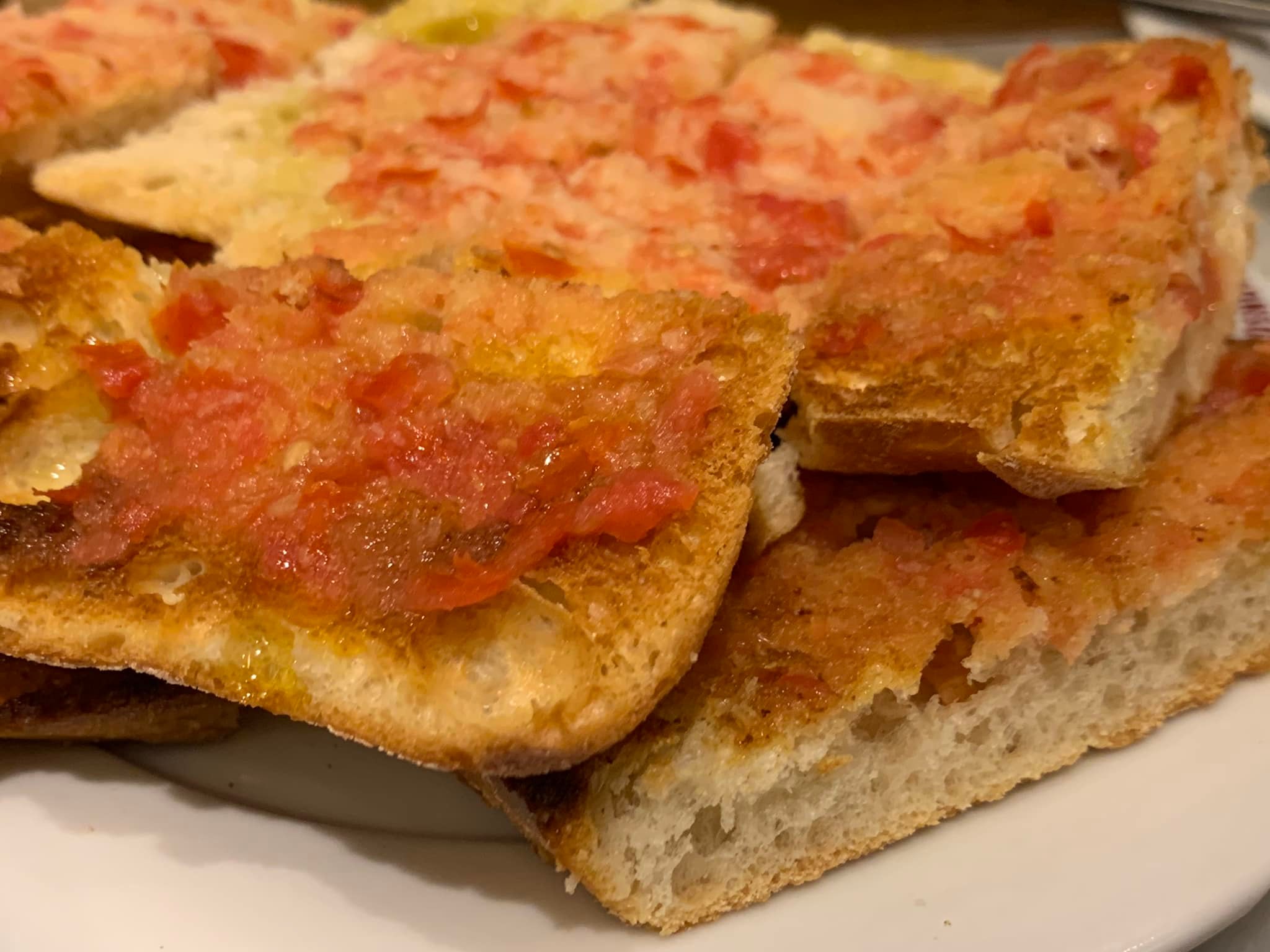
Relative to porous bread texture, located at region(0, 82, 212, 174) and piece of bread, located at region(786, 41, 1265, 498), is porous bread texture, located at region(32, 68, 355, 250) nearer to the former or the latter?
porous bread texture, located at region(0, 82, 212, 174)

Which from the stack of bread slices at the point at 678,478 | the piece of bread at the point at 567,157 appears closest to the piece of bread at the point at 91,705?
the stack of bread slices at the point at 678,478

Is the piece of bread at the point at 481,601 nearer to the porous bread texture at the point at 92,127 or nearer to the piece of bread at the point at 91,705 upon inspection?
the piece of bread at the point at 91,705

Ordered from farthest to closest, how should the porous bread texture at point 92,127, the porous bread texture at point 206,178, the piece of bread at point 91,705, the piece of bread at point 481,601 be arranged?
Result: the porous bread texture at point 92,127
the porous bread texture at point 206,178
the piece of bread at point 91,705
the piece of bread at point 481,601

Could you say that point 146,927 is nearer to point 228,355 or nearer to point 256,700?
point 256,700

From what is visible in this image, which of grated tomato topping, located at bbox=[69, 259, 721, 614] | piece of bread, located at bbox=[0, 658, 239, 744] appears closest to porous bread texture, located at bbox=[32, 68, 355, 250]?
grated tomato topping, located at bbox=[69, 259, 721, 614]

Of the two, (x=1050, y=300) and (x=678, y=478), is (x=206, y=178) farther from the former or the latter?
(x=1050, y=300)

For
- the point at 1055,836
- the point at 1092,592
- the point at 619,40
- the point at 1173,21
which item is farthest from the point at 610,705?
the point at 1173,21
